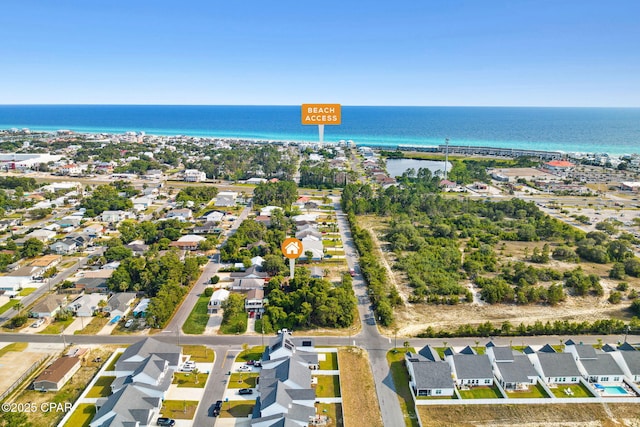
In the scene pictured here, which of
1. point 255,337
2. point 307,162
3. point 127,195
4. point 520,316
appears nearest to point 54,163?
point 127,195

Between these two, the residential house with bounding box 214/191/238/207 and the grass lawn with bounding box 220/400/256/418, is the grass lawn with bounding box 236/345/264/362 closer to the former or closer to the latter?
the grass lawn with bounding box 220/400/256/418

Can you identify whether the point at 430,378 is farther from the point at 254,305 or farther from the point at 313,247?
the point at 313,247

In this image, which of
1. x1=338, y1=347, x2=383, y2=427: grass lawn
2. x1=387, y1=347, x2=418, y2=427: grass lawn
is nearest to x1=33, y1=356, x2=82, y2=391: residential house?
x1=338, y1=347, x2=383, y2=427: grass lawn

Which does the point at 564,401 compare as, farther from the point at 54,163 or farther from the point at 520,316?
the point at 54,163

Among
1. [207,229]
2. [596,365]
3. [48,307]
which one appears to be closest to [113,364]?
[48,307]

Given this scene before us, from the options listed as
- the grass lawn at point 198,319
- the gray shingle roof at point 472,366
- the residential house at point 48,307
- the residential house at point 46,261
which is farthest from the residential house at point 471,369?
the residential house at point 46,261

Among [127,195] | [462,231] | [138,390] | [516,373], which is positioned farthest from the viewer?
[127,195]
